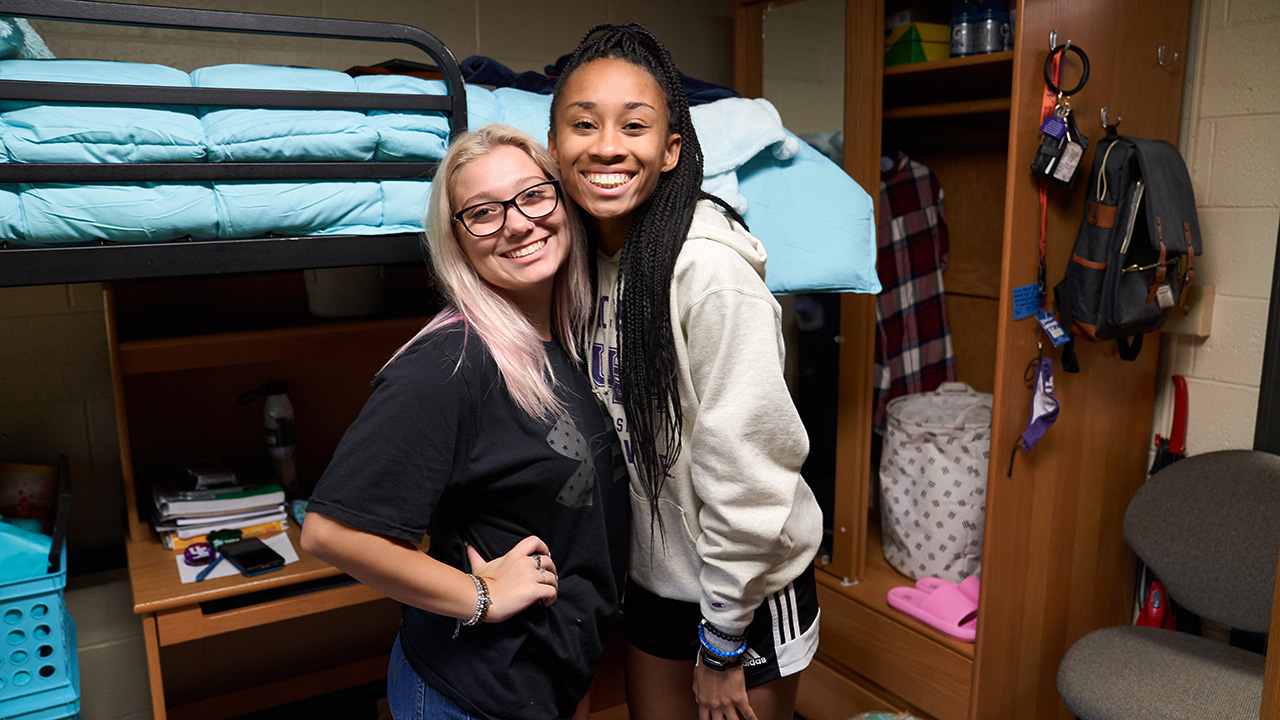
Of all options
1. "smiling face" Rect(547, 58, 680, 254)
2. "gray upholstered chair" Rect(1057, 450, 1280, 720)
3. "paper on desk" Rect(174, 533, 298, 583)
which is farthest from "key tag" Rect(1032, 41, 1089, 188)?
"paper on desk" Rect(174, 533, 298, 583)

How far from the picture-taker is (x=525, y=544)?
1154 mm

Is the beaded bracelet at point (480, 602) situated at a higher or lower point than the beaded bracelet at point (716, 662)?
higher

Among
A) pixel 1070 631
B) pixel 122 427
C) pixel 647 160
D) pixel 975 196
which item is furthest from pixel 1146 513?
pixel 122 427

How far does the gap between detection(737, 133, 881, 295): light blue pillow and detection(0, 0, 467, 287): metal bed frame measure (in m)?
0.56

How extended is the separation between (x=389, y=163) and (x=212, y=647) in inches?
59.8

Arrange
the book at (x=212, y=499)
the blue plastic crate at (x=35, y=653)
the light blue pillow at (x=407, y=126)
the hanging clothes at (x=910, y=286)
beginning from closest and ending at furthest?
the light blue pillow at (x=407, y=126) < the blue plastic crate at (x=35, y=653) < the book at (x=212, y=499) < the hanging clothes at (x=910, y=286)

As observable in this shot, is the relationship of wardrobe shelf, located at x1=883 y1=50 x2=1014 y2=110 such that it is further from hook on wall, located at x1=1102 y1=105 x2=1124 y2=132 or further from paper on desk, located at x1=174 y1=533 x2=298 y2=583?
paper on desk, located at x1=174 y1=533 x2=298 y2=583

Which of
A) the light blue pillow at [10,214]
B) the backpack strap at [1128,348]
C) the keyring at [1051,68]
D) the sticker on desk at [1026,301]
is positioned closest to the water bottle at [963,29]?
the keyring at [1051,68]

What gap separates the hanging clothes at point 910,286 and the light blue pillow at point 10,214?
6.38ft

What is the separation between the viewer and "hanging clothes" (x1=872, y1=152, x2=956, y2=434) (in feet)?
7.98

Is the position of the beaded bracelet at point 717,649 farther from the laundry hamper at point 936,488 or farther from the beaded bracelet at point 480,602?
the laundry hamper at point 936,488

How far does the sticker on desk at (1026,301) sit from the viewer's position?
1809 mm

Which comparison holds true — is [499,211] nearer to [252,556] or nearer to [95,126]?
[95,126]

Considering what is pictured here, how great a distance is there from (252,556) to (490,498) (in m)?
0.92
